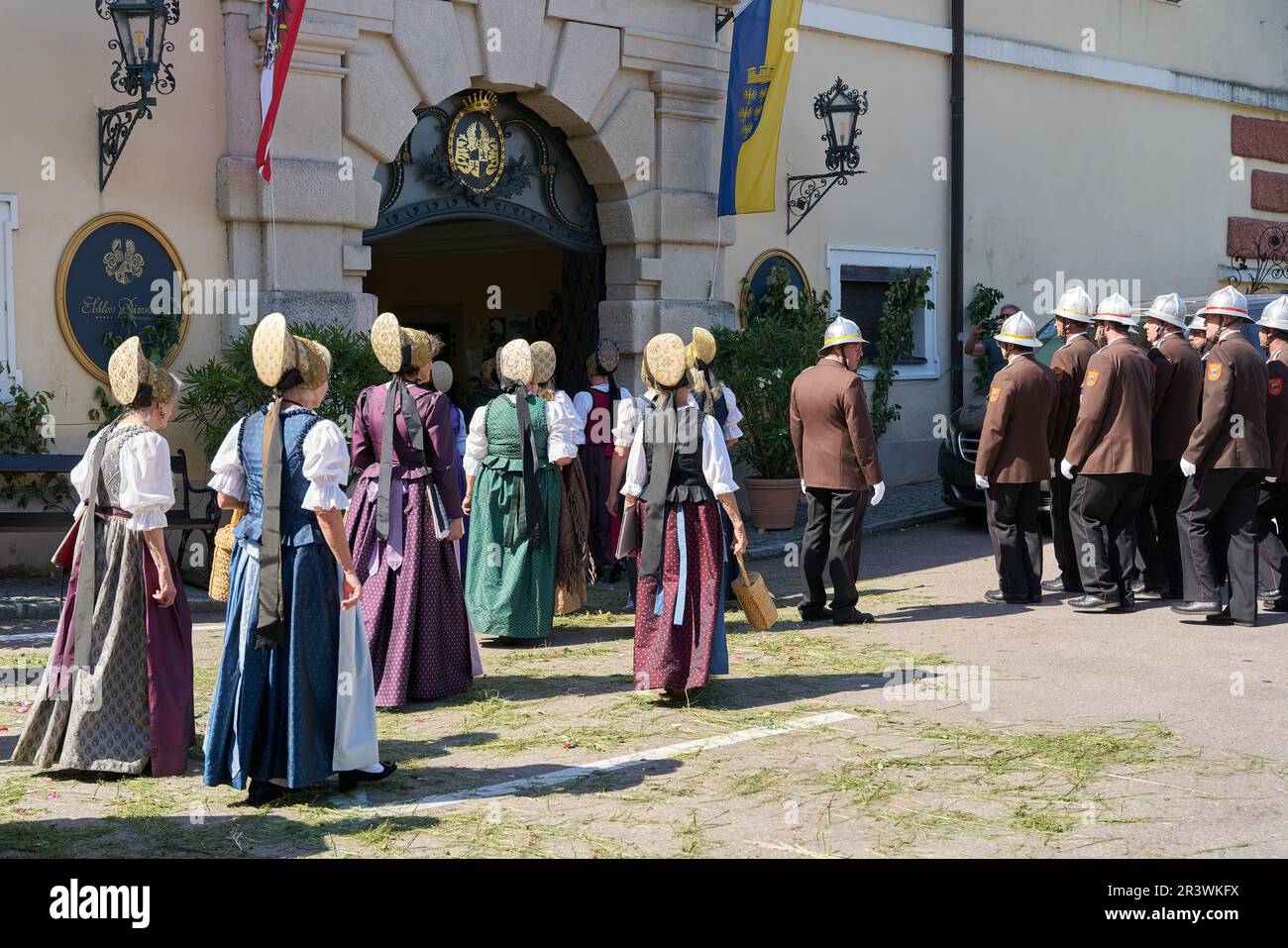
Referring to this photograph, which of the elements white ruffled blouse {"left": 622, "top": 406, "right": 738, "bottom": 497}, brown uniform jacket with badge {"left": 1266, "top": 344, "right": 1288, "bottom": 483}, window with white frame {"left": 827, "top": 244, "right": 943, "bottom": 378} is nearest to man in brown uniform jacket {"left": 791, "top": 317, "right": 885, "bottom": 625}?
white ruffled blouse {"left": 622, "top": 406, "right": 738, "bottom": 497}

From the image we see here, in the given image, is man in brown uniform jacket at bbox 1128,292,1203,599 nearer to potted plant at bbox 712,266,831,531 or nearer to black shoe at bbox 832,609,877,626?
black shoe at bbox 832,609,877,626

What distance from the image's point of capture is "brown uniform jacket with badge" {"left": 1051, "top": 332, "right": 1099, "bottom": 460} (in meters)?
10.4

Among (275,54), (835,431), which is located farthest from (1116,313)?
(275,54)

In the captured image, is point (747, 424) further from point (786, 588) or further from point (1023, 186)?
point (1023, 186)

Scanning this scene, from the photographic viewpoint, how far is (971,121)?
16.8m

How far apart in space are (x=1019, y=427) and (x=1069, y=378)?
648mm

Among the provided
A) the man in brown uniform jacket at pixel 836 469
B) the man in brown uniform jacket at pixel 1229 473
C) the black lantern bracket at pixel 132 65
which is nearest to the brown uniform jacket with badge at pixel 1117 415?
the man in brown uniform jacket at pixel 1229 473

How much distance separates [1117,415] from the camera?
968 centimetres

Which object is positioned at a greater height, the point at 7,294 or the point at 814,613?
the point at 7,294

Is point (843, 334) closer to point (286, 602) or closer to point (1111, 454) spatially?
point (1111, 454)

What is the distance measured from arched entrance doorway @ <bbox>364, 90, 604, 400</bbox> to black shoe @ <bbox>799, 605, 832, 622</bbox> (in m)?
4.84

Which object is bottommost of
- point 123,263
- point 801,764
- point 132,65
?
point 801,764

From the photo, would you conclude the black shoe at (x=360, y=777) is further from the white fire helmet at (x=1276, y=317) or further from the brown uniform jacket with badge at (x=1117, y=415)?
the white fire helmet at (x=1276, y=317)
